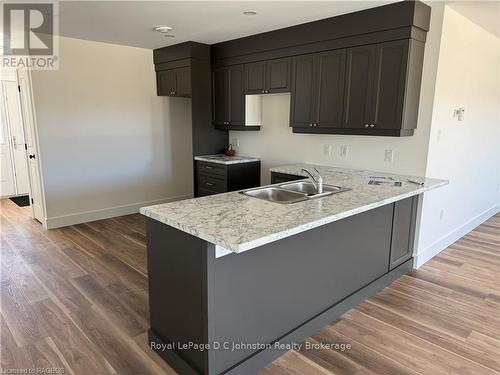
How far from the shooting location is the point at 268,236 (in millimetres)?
1680

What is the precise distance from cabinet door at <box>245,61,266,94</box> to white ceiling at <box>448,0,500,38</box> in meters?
2.04

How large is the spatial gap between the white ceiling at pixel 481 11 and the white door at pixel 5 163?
688cm

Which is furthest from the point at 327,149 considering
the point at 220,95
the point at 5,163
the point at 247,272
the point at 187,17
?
the point at 5,163

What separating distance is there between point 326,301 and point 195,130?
10.4 ft

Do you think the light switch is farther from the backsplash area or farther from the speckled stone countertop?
the speckled stone countertop

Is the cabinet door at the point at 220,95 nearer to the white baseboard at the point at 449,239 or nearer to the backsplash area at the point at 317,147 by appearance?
the backsplash area at the point at 317,147

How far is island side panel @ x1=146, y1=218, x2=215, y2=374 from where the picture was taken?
5.97ft

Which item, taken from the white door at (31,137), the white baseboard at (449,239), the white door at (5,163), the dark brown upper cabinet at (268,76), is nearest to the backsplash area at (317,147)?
the dark brown upper cabinet at (268,76)

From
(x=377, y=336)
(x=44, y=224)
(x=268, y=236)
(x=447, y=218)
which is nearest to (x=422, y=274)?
(x=447, y=218)

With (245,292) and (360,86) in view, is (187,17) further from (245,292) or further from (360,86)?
(245,292)

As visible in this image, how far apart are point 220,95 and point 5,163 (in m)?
4.40

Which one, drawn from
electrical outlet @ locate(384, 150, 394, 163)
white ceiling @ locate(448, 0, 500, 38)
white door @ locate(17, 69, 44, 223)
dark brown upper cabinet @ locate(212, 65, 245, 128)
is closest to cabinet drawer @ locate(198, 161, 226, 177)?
dark brown upper cabinet @ locate(212, 65, 245, 128)

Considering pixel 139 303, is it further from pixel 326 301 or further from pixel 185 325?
pixel 326 301

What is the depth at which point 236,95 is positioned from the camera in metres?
4.69
